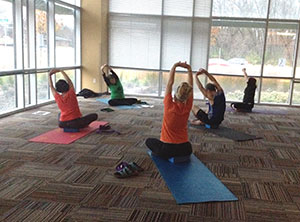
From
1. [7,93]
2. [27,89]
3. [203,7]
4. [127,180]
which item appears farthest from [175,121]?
[203,7]

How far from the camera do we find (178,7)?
8.88 meters

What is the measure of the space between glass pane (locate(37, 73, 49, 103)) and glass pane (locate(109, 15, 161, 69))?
2452 mm

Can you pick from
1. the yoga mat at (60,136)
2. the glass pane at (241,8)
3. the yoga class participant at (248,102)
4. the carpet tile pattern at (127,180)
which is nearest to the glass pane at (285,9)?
the glass pane at (241,8)

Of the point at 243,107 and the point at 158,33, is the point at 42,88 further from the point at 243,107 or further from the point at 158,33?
the point at 243,107

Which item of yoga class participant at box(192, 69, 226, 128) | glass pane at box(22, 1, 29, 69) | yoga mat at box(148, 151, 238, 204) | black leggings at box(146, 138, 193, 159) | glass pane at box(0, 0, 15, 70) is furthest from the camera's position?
glass pane at box(22, 1, 29, 69)

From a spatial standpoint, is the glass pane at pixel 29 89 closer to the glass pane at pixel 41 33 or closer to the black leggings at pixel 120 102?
the glass pane at pixel 41 33

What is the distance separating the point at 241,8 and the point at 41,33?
515 cm

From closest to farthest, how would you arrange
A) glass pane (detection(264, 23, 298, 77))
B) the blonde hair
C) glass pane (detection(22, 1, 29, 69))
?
the blonde hair, glass pane (detection(22, 1, 29, 69)), glass pane (detection(264, 23, 298, 77))

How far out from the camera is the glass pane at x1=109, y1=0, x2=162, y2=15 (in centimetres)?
897

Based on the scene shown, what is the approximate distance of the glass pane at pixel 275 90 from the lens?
8.88 m

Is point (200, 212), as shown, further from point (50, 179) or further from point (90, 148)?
point (90, 148)

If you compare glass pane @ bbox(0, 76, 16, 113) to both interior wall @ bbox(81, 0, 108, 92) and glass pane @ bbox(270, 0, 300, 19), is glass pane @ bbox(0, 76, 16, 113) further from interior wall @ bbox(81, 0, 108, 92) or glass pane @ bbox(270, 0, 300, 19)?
glass pane @ bbox(270, 0, 300, 19)

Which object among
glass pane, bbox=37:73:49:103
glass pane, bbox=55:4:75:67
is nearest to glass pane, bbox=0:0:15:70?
glass pane, bbox=37:73:49:103

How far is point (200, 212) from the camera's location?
103 inches
